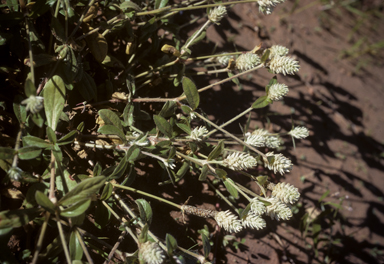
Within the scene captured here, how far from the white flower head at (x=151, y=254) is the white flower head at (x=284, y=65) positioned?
3.22 feet

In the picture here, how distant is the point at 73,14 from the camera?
55.8 inches

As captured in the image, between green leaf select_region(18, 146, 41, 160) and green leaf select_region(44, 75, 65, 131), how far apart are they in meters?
0.12

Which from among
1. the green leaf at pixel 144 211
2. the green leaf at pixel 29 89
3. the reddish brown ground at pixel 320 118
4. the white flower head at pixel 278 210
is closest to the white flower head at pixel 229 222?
the white flower head at pixel 278 210

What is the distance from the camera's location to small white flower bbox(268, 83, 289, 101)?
1.40 m

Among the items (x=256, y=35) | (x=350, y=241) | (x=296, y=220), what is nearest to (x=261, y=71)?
(x=256, y=35)

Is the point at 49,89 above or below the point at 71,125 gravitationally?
above

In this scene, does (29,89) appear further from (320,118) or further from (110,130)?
(320,118)

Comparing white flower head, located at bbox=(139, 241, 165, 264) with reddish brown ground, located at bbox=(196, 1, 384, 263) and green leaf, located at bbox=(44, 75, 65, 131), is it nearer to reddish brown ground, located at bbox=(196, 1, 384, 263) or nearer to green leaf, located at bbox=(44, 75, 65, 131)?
green leaf, located at bbox=(44, 75, 65, 131)

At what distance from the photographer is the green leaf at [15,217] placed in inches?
41.6

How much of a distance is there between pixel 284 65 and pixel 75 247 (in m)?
1.22

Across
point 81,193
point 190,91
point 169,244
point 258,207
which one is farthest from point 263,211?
point 81,193

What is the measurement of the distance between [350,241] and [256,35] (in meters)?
2.06

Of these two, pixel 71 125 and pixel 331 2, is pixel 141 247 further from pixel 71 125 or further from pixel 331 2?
pixel 331 2

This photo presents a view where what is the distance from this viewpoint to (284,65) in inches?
54.8
